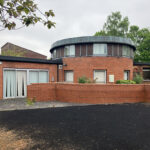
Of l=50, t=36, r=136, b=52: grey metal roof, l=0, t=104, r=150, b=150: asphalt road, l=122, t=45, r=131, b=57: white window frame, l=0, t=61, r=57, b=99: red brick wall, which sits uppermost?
l=50, t=36, r=136, b=52: grey metal roof

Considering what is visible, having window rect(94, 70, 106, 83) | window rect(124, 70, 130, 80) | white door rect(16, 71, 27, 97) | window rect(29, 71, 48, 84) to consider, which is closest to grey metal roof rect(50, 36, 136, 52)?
window rect(124, 70, 130, 80)

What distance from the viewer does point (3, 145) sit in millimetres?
3512

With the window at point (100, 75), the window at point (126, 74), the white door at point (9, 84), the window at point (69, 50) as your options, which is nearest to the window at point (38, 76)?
the white door at point (9, 84)

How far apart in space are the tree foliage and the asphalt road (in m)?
25.2

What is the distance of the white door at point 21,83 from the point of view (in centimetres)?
1066

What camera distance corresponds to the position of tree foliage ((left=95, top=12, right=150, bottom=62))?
2762 cm

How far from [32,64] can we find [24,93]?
268 cm

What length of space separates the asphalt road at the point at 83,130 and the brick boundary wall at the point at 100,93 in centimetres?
288

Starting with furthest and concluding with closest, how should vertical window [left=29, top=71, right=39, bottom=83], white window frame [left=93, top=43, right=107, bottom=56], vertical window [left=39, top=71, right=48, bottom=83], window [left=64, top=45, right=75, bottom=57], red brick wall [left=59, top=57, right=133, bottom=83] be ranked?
window [left=64, top=45, right=75, bottom=57], white window frame [left=93, top=43, right=107, bottom=56], red brick wall [left=59, top=57, right=133, bottom=83], vertical window [left=39, top=71, right=48, bottom=83], vertical window [left=29, top=71, right=39, bottom=83]

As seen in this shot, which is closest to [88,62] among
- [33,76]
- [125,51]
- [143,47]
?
[125,51]

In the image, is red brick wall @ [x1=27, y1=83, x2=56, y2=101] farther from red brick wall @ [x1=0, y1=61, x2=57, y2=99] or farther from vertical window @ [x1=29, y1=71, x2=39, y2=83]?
red brick wall @ [x1=0, y1=61, x2=57, y2=99]

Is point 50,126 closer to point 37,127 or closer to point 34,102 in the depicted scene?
point 37,127

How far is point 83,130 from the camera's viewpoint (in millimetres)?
4500

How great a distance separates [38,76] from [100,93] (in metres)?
6.16
